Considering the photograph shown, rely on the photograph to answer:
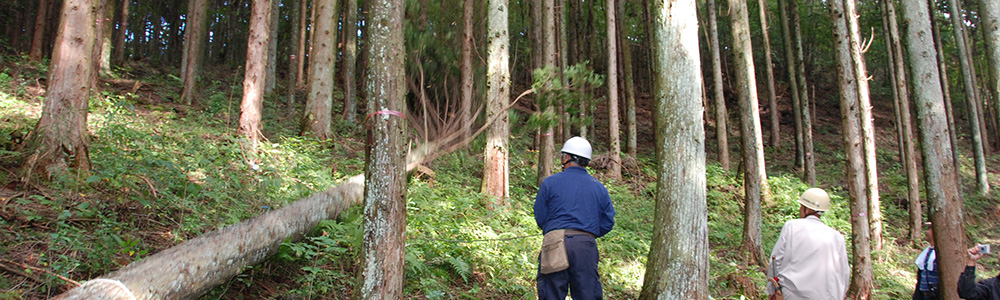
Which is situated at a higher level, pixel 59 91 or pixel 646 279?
pixel 59 91

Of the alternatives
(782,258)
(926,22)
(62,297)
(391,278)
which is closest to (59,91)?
(62,297)

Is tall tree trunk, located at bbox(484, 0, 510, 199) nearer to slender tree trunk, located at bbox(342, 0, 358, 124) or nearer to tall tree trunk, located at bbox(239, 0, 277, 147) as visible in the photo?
tall tree trunk, located at bbox(239, 0, 277, 147)

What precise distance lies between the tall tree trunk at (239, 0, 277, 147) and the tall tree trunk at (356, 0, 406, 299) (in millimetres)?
6350

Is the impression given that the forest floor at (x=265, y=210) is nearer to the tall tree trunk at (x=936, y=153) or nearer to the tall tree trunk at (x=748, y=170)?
the tall tree trunk at (x=748, y=170)

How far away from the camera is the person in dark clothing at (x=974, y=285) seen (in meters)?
4.33

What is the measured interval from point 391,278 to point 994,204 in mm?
19986

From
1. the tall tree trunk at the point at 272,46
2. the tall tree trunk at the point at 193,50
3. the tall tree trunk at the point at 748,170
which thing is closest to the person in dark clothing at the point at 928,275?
the tall tree trunk at the point at 748,170

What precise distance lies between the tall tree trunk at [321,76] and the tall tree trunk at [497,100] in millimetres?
4918

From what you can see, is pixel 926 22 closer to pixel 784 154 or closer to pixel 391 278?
pixel 391 278

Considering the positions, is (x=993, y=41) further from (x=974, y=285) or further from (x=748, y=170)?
(x=974, y=285)

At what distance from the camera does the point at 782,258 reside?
4254mm

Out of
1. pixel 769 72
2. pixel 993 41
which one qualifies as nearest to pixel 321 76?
pixel 993 41

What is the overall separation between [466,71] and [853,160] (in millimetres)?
6795

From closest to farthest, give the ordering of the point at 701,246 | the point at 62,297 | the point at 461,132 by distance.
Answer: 1. the point at 62,297
2. the point at 701,246
3. the point at 461,132
